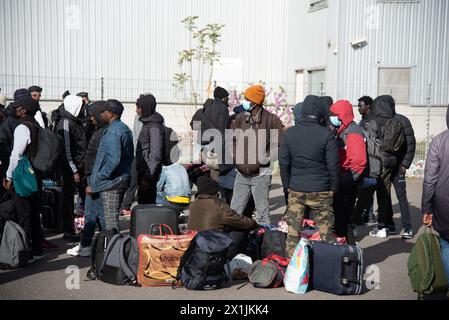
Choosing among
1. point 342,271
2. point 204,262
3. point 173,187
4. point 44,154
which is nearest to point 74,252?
point 44,154

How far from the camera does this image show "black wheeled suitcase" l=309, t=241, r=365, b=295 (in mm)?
6895

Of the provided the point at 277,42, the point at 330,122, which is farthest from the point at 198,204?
the point at 277,42

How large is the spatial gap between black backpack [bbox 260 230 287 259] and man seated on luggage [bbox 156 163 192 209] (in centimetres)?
248

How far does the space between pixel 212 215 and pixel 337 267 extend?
1478 mm

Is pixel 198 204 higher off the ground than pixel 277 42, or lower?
lower

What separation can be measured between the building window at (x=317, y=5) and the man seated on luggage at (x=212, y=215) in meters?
14.6

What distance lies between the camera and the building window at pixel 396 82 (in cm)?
2031

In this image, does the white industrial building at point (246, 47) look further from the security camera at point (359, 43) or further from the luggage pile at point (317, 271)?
the luggage pile at point (317, 271)

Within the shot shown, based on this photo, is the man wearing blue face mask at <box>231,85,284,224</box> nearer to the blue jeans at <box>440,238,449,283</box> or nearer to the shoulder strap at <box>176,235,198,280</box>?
the shoulder strap at <box>176,235,198,280</box>

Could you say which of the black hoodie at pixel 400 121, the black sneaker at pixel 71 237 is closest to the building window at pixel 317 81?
the black hoodie at pixel 400 121

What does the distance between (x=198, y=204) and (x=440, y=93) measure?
583 inches

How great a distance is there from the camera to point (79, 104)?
9102 millimetres
